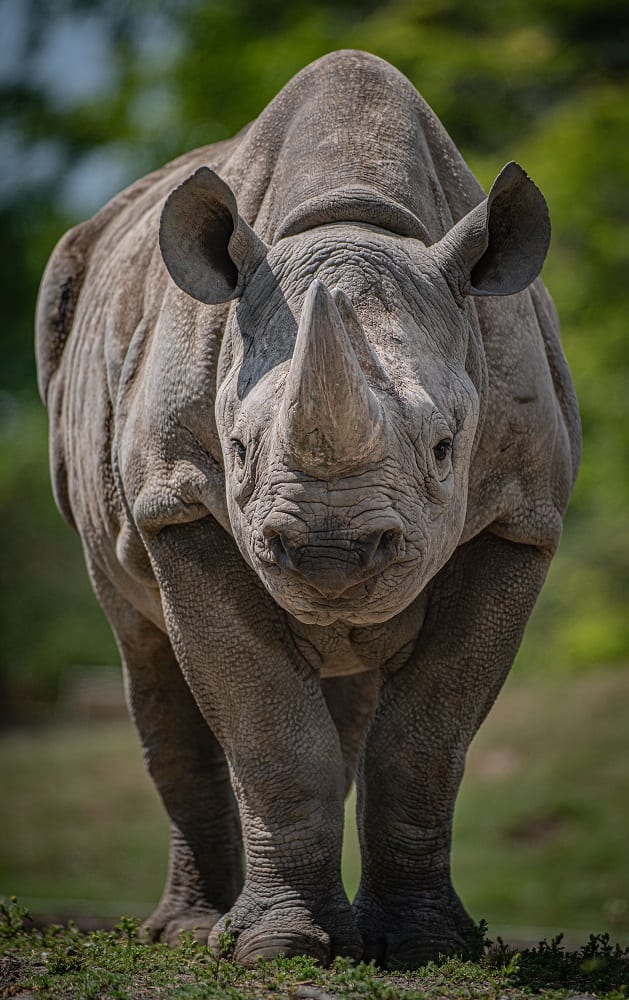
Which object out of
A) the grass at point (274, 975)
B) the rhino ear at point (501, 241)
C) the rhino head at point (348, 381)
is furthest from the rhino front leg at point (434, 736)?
the rhino ear at point (501, 241)

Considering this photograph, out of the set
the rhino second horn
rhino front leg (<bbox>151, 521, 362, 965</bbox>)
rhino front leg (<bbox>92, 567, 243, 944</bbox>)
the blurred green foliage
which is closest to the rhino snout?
the rhino second horn

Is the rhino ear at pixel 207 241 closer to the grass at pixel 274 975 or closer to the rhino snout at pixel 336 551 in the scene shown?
the rhino snout at pixel 336 551

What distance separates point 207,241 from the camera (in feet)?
18.5

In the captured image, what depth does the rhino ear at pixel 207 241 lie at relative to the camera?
5504mm

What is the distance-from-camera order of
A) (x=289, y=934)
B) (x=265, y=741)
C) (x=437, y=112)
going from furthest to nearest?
(x=437, y=112), (x=265, y=741), (x=289, y=934)

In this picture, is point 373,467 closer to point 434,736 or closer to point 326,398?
point 326,398

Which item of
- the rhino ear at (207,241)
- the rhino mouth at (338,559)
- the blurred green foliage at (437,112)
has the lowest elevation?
the rhino mouth at (338,559)

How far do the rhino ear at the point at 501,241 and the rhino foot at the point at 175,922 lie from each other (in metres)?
3.23

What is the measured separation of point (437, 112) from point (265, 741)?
58.1ft

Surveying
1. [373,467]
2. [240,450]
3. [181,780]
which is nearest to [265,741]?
[240,450]

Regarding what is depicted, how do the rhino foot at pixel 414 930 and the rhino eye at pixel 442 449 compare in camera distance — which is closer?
the rhino eye at pixel 442 449

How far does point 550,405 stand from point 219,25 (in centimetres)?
1869

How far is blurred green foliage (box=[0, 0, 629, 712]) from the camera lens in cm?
2070

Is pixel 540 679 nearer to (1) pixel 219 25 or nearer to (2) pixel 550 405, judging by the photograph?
(1) pixel 219 25
